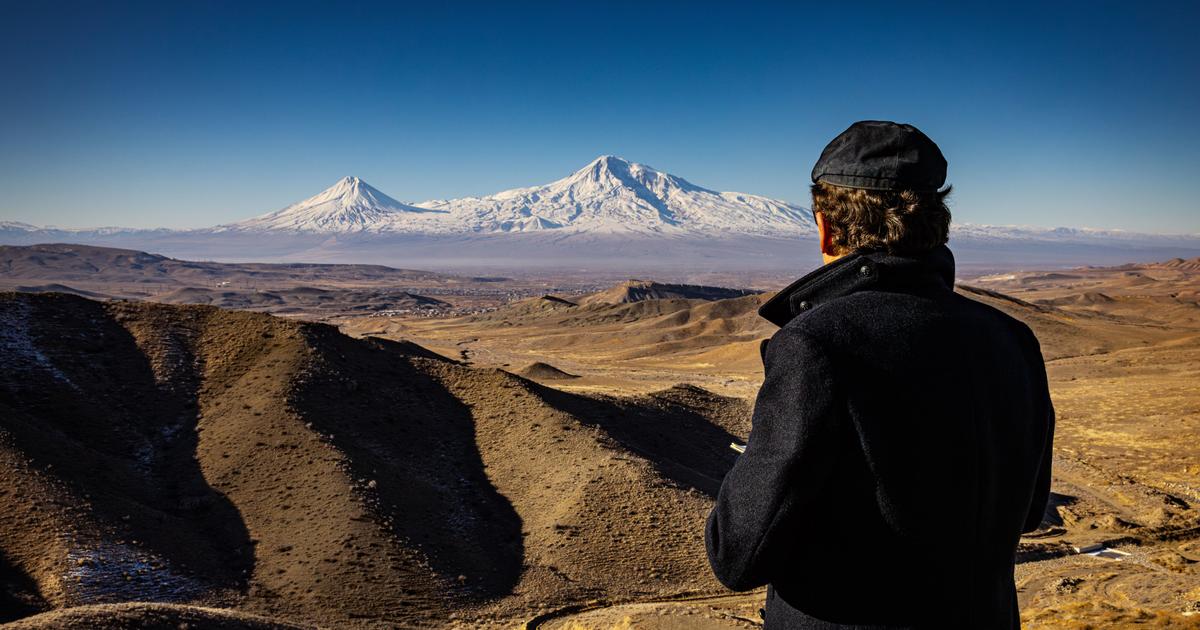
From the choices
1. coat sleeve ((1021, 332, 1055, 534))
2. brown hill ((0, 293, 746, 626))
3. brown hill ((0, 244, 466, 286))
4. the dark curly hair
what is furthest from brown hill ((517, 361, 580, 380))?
brown hill ((0, 244, 466, 286))

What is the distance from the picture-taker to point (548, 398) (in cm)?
1856

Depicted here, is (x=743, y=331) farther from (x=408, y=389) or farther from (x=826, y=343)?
(x=826, y=343)

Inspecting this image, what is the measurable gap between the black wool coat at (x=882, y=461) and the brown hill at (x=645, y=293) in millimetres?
81540

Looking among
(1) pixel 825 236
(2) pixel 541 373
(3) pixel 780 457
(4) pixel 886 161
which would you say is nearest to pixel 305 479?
(1) pixel 825 236

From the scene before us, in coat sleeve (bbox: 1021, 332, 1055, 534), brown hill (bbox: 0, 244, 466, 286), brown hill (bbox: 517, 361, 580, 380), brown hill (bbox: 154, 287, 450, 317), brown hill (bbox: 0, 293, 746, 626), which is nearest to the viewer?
coat sleeve (bbox: 1021, 332, 1055, 534)

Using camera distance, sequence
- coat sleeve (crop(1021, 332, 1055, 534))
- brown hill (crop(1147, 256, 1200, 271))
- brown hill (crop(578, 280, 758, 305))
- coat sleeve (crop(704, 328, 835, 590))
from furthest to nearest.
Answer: brown hill (crop(1147, 256, 1200, 271)) < brown hill (crop(578, 280, 758, 305)) < coat sleeve (crop(1021, 332, 1055, 534)) < coat sleeve (crop(704, 328, 835, 590))

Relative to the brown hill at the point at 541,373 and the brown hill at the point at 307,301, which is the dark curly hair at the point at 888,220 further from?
the brown hill at the point at 307,301

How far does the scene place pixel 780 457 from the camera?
156cm

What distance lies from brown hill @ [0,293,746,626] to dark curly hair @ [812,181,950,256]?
7405mm

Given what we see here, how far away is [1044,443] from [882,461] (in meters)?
0.70

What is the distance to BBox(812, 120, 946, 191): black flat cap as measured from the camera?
1.80m

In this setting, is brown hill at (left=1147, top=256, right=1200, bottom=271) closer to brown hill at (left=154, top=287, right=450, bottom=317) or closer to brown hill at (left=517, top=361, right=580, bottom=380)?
brown hill at (left=154, top=287, right=450, bottom=317)

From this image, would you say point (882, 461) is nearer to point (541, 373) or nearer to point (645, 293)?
point (541, 373)

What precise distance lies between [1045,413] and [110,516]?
1280 centimetres
